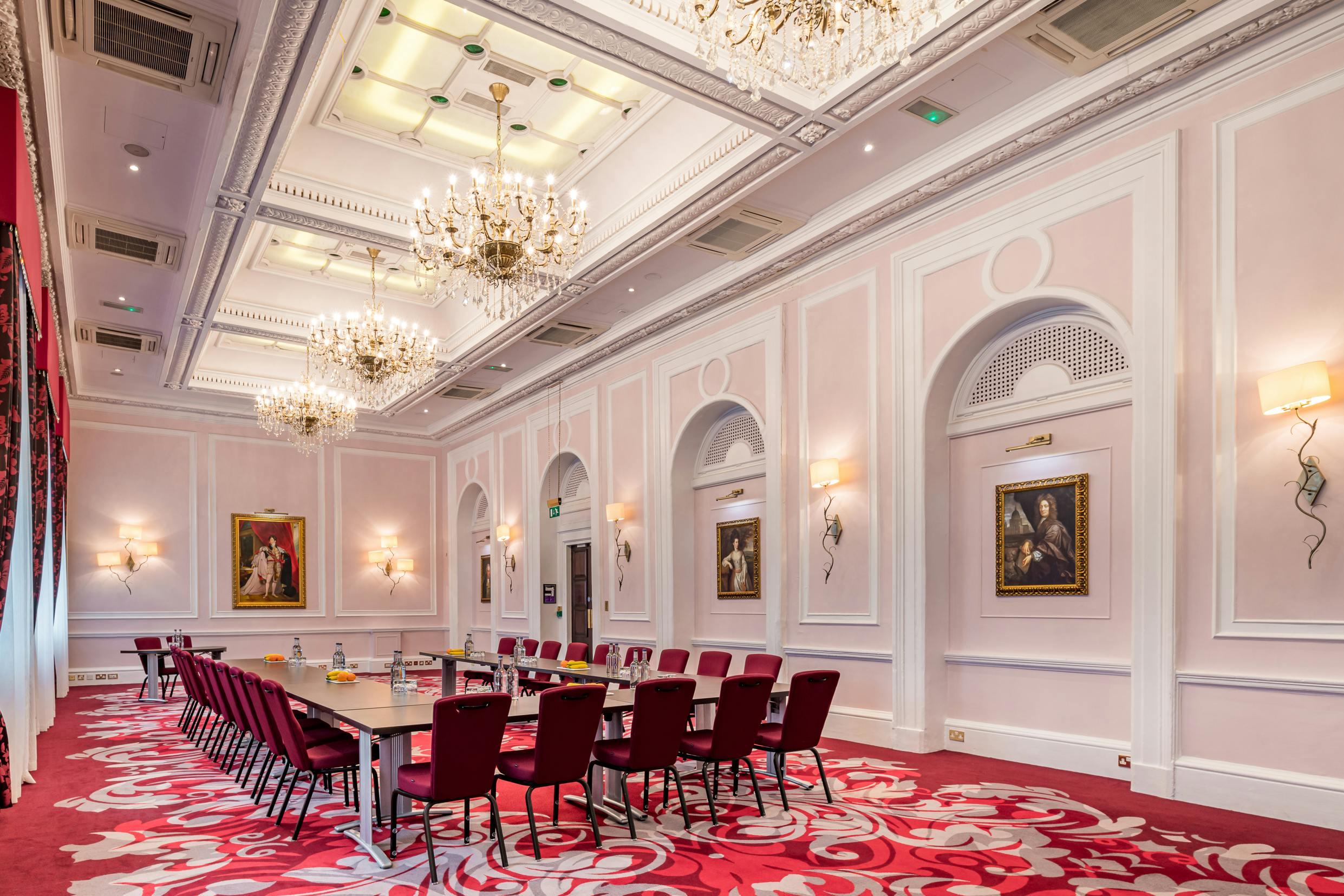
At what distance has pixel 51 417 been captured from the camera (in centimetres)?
959

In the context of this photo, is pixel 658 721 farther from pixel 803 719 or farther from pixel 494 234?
pixel 494 234

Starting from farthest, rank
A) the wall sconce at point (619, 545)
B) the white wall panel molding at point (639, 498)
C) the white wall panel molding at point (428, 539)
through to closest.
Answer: the white wall panel molding at point (428, 539) → the wall sconce at point (619, 545) → the white wall panel molding at point (639, 498)

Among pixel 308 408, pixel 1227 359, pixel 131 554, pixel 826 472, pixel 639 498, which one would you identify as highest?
pixel 308 408

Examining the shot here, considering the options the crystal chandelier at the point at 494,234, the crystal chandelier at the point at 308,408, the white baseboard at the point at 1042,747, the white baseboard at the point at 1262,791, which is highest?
the crystal chandelier at the point at 494,234

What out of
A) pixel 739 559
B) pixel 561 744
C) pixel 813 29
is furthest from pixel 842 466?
pixel 813 29

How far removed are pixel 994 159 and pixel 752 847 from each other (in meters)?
5.15

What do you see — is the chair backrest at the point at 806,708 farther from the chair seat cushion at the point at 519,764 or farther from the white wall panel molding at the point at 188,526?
the white wall panel molding at the point at 188,526

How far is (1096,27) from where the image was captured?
545 cm

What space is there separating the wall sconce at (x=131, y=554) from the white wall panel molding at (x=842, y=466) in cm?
1120

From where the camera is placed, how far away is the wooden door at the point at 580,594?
42.9ft

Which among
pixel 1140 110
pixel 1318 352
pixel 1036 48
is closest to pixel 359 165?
pixel 1036 48

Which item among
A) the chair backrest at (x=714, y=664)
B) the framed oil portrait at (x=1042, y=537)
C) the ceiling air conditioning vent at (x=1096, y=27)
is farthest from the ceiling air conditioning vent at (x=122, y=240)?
the framed oil portrait at (x=1042, y=537)

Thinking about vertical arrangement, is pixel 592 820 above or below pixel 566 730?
below

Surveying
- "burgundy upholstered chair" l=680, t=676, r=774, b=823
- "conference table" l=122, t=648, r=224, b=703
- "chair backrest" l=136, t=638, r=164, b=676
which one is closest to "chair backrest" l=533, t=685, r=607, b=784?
"burgundy upholstered chair" l=680, t=676, r=774, b=823
